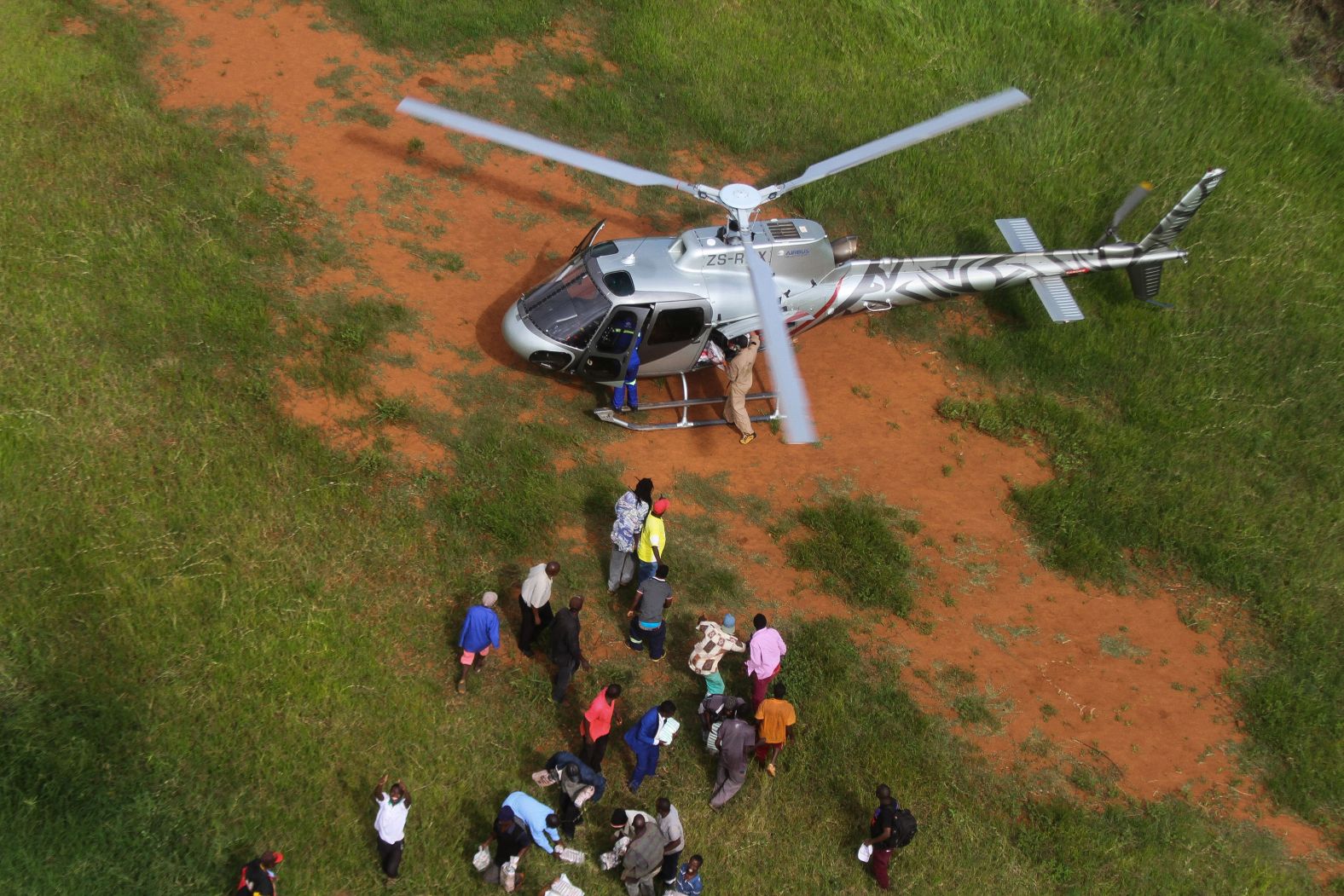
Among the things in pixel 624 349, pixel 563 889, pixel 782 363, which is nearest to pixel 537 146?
pixel 624 349

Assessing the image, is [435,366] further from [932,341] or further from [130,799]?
[932,341]

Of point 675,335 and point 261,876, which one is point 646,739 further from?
point 675,335

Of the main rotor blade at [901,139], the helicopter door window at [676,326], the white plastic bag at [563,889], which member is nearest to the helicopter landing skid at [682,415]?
the helicopter door window at [676,326]

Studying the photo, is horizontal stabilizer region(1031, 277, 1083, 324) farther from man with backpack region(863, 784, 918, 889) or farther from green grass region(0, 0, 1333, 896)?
man with backpack region(863, 784, 918, 889)

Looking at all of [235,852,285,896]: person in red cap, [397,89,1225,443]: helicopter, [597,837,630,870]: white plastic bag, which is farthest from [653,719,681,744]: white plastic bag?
[397,89,1225,443]: helicopter

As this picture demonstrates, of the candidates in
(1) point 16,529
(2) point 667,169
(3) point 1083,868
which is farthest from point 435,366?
(3) point 1083,868

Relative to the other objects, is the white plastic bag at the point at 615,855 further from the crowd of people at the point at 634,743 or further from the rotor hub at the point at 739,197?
the rotor hub at the point at 739,197
